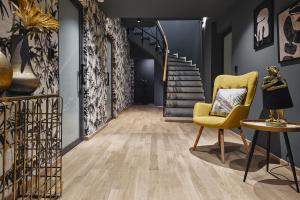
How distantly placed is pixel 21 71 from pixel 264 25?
306 centimetres

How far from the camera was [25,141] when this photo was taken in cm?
178

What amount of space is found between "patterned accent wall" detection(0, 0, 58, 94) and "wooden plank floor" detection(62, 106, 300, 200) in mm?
919

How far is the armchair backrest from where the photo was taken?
3.22 m

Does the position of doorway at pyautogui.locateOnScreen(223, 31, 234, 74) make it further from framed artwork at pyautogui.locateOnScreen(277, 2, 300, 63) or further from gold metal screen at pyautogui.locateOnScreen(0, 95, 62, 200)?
gold metal screen at pyautogui.locateOnScreen(0, 95, 62, 200)

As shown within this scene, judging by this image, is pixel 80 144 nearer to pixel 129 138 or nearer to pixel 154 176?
pixel 129 138

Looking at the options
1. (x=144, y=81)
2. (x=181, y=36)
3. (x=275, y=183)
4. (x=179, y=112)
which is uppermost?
(x=181, y=36)

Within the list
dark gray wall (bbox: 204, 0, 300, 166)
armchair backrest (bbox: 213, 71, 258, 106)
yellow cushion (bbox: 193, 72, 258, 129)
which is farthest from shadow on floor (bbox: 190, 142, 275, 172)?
armchair backrest (bbox: 213, 71, 258, 106)

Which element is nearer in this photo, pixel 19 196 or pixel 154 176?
pixel 19 196

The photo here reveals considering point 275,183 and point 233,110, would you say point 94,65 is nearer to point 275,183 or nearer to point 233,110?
point 233,110

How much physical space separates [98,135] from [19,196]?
265 centimetres

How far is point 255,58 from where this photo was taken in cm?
387

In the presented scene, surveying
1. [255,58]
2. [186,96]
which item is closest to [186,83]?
[186,96]

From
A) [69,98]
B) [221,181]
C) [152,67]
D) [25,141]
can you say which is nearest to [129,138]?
[69,98]

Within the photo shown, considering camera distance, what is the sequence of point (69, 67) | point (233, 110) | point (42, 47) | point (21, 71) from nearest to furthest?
point (21, 71)
point (42, 47)
point (233, 110)
point (69, 67)
